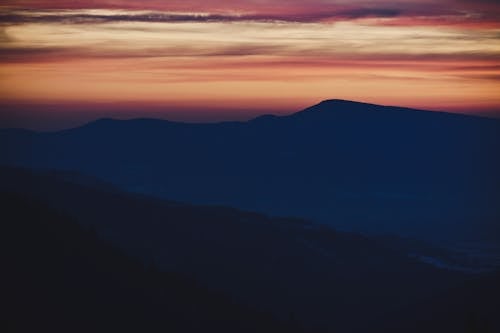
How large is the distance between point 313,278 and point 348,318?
2169cm

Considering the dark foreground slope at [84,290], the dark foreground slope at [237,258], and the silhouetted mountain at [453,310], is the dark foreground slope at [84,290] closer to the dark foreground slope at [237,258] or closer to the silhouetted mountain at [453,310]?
the silhouetted mountain at [453,310]

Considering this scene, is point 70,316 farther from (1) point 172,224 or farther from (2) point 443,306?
(1) point 172,224

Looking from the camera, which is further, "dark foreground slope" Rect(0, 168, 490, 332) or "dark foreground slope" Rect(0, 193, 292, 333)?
"dark foreground slope" Rect(0, 168, 490, 332)

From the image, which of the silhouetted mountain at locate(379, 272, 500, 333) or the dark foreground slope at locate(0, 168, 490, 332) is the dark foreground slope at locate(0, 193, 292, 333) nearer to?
the silhouetted mountain at locate(379, 272, 500, 333)

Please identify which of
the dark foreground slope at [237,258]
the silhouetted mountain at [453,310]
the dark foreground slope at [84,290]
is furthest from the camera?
the dark foreground slope at [237,258]

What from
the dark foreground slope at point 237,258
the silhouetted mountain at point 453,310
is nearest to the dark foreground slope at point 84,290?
the silhouetted mountain at point 453,310

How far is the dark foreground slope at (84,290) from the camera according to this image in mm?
76938

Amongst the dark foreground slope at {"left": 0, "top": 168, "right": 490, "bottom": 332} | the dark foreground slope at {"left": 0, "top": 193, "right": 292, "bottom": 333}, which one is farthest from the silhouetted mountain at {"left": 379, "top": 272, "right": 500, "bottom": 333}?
the dark foreground slope at {"left": 0, "top": 193, "right": 292, "bottom": 333}

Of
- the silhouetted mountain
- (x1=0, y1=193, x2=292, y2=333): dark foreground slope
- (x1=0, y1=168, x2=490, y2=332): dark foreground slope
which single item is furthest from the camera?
(x1=0, y1=168, x2=490, y2=332): dark foreground slope

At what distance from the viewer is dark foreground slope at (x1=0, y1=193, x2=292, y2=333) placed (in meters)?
76.9

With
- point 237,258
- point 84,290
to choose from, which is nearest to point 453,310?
point 237,258

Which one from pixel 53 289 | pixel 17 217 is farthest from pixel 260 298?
pixel 53 289

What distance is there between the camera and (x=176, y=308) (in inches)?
3644

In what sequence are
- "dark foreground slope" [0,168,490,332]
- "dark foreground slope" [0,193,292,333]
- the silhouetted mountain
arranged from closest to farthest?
1. "dark foreground slope" [0,193,292,333]
2. the silhouetted mountain
3. "dark foreground slope" [0,168,490,332]
